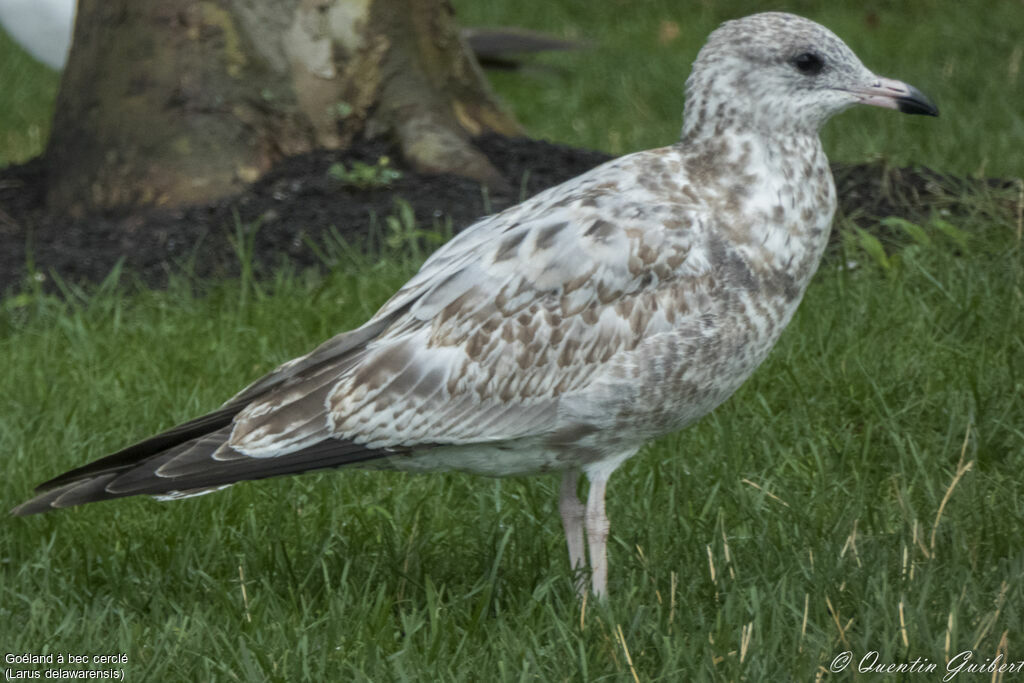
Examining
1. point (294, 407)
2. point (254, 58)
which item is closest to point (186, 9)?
point (254, 58)

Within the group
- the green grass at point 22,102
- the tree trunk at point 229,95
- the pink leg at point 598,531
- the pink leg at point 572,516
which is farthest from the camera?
the green grass at point 22,102

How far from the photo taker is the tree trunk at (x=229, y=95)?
22.9ft

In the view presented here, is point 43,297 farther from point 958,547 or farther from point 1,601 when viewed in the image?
point 958,547

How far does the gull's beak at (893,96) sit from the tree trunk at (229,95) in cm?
355

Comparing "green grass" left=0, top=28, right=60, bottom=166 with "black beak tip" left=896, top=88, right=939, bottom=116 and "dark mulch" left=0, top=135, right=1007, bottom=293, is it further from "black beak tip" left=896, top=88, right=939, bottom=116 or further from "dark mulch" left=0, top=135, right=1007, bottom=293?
"black beak tip" left=896, top=88, right=939, bottom=116

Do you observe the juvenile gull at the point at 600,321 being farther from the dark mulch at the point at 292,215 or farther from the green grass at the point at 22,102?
the green grass at the point at 22,102

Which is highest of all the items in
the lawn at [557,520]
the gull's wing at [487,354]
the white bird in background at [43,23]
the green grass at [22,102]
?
the white bird in background at [43,23]

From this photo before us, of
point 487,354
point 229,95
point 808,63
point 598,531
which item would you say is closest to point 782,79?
point 808,63

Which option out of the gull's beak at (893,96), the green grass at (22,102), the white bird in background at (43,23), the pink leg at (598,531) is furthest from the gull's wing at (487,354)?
the green grass at (22,102)

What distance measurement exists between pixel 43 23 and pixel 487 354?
6024 mm

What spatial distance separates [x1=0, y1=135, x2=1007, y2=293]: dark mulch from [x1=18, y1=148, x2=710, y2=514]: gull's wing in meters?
2.81

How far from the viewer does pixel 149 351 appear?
581cm

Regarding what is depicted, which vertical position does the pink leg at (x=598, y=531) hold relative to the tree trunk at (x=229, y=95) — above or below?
below

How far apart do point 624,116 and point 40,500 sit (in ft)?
23.0
